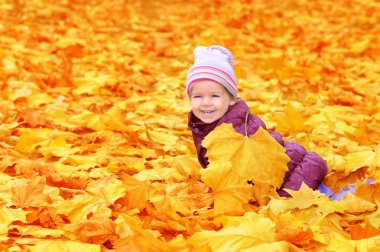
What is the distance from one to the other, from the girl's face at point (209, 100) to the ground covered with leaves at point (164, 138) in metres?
0.31

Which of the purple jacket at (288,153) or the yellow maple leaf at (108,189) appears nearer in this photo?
the yellow maple leaf at (108,189)

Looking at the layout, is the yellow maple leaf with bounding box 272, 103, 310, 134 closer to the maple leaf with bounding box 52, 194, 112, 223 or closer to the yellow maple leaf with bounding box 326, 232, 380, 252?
the maple leaf with bounding box 52, 194, 112, 223

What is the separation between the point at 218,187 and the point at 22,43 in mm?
4549

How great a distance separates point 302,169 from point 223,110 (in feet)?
1.50

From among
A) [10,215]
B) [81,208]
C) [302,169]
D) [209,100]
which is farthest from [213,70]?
[10,215]

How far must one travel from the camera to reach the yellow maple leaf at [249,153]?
2.58 meters

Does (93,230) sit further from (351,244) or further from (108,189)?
(351,244)

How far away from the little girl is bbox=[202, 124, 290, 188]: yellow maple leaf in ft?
0.77

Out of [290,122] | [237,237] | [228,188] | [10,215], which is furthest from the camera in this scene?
[290,122]

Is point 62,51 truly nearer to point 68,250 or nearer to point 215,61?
point 215,61

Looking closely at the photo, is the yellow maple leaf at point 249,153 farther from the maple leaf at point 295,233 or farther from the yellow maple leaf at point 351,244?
the yellow maple leaf at point 351,244

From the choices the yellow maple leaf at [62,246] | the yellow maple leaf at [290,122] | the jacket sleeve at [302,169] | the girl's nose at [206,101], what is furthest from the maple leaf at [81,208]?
the yellow maple leaf at [290,122]

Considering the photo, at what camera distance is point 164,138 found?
375 cm

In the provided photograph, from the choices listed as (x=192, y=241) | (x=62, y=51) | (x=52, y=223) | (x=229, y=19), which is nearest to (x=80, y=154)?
(x=52, y=223)
